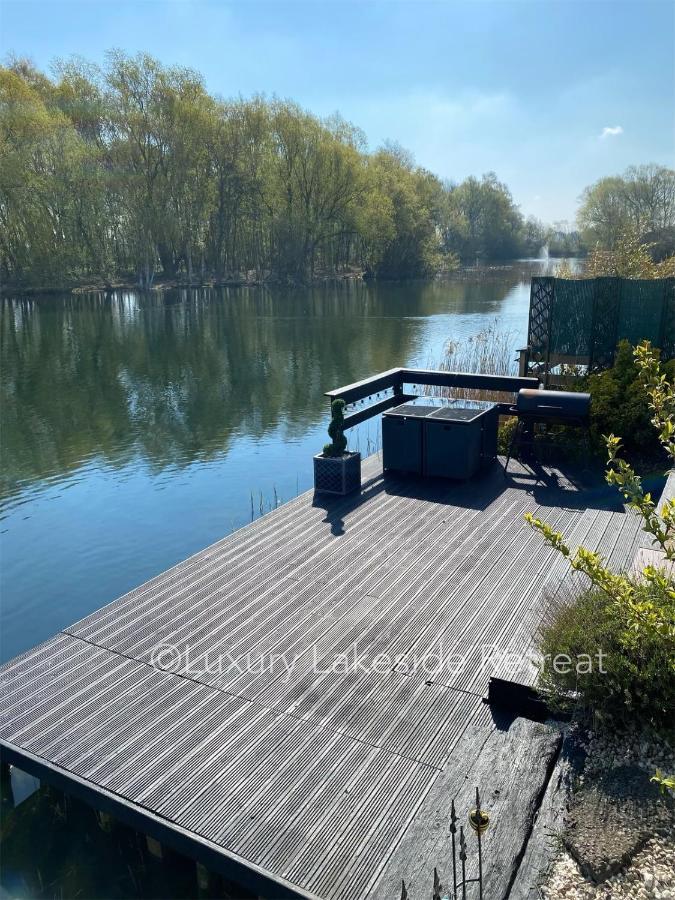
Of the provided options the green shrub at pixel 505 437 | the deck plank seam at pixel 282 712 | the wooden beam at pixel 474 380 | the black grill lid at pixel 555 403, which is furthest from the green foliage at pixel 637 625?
the green shrub at pixel 505 437

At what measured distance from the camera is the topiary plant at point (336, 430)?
19.6ft

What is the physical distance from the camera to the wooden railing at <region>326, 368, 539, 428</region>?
655cm

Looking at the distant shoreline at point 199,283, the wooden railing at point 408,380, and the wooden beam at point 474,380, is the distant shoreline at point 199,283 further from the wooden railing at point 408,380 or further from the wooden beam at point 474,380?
the wooden beam at point 474,380

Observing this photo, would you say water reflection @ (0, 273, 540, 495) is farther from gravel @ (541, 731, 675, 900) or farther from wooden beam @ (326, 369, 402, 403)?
gravel @ (541, 731, 675, 900)

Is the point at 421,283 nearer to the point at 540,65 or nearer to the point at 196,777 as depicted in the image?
the point at 540,65

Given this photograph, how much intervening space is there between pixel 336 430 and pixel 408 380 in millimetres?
1721

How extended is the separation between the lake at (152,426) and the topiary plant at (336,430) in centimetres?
178

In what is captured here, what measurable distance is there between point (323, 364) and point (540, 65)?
27.3 ft

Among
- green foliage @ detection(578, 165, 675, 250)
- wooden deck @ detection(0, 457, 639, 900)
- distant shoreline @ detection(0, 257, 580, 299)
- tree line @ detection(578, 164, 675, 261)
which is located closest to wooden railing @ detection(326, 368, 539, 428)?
wooden deck @ detection(0, 457, 639, 900)

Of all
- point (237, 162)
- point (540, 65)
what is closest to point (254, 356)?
point (540, 65)

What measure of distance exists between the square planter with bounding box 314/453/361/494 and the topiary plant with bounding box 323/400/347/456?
57 millimetres

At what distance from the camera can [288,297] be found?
1460 inches

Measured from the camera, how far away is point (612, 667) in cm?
229

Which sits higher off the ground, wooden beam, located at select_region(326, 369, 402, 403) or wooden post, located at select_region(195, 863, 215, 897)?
wooden beam, located at select_region(326, 369, 402, 403)
